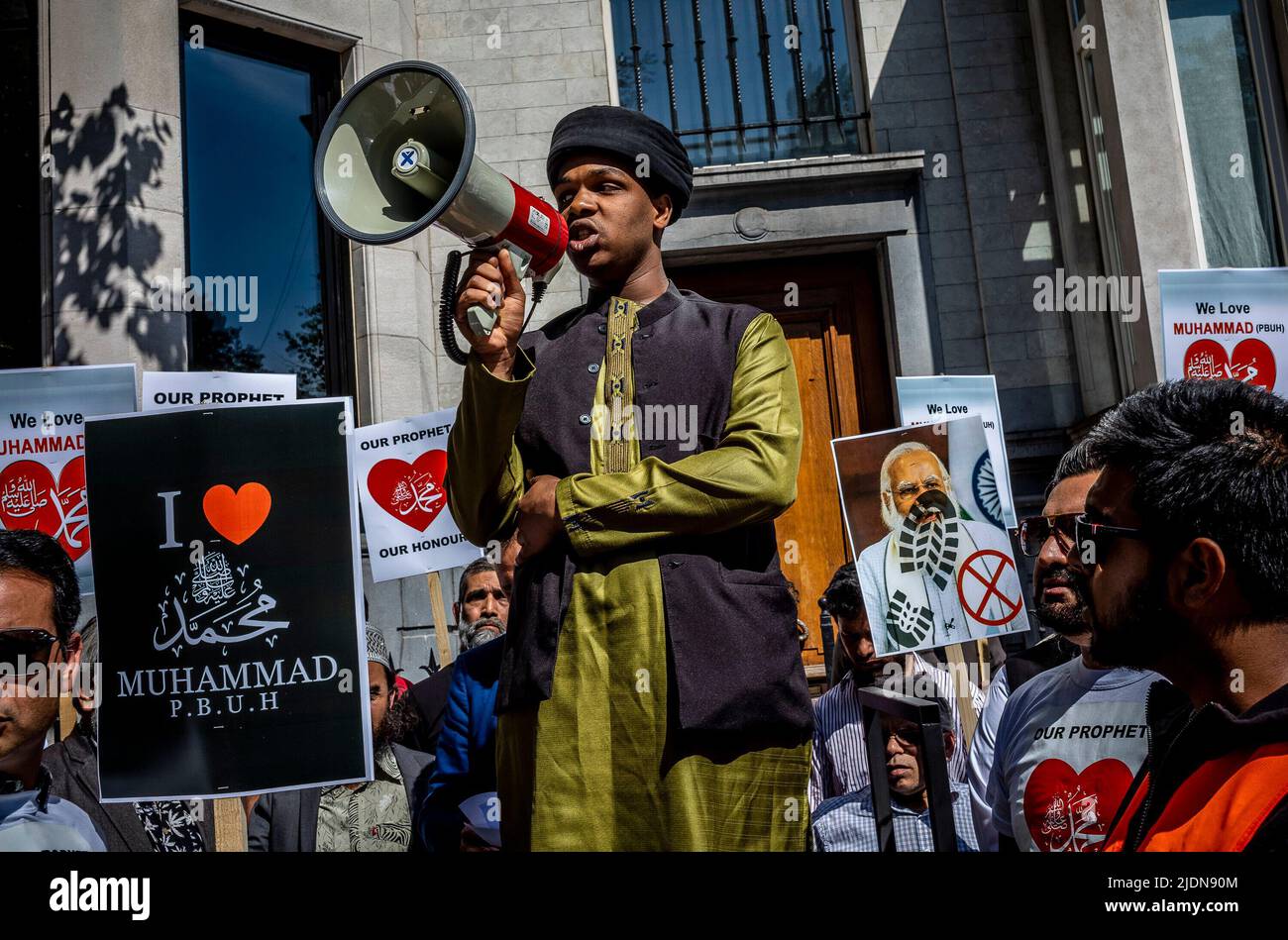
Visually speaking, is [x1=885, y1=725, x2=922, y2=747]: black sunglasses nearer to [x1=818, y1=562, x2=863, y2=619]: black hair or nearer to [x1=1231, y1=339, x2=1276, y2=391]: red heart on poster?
[x1=818, y1=562, x2=863, y2=619]: black hair

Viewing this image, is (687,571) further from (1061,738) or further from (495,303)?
(1061,738)

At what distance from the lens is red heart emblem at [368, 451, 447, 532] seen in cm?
594

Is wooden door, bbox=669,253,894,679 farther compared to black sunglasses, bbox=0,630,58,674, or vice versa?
wooden door, bbox=669,253,894,679

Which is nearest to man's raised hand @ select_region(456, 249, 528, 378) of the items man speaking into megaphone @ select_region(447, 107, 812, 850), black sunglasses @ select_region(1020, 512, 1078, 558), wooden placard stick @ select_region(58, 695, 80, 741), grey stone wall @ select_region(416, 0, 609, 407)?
man speaking into megaphone @ select_region(447, 107, 812, 850)

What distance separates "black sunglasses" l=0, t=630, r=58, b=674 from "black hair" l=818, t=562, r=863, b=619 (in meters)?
3.20

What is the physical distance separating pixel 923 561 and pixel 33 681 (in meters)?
3.56

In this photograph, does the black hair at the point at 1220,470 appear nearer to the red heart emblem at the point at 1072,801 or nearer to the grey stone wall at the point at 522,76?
the red heart emblem at the point at 1072,801

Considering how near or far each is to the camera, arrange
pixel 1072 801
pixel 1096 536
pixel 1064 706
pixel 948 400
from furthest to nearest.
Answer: pixel 948 400
pixel 1064 706
pixel 1072 801
pixel 1096 536

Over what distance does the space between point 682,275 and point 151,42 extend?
3.90 meters

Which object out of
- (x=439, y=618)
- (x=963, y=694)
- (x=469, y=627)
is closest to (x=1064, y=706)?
Result: (x=963, y=694)

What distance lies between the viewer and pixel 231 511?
3.24 meters

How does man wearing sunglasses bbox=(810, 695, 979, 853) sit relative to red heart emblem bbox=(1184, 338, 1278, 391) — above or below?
below

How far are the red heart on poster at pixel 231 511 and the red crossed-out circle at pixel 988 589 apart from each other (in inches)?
116
